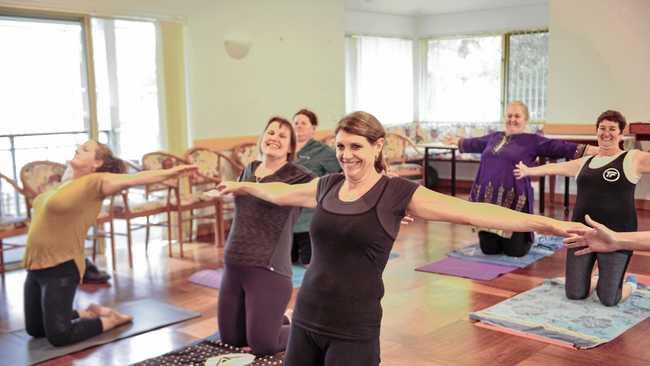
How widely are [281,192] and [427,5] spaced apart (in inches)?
279

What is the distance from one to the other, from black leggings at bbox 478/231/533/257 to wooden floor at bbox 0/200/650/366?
20 centimetres

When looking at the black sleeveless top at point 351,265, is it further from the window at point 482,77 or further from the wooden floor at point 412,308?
the window at point 482,77

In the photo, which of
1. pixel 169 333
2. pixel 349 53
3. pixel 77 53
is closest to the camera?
pixel 169 333

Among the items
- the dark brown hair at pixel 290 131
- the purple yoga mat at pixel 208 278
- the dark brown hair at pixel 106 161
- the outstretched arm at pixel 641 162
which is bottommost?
the purple yoga mat at pixel 208 278

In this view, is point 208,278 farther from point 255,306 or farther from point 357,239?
point 357,239

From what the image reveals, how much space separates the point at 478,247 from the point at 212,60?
9.82ft

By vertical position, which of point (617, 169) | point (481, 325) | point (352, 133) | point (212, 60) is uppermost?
point (212, 60)

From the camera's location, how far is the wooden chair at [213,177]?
6.14m

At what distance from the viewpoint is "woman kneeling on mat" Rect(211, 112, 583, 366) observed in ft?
7.04

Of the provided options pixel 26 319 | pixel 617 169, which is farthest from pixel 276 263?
pixel 617 169

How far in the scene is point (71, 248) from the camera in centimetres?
375

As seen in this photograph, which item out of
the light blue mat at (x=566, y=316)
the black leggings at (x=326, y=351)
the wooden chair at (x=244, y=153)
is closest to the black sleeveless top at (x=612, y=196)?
the light blue mat at (x=566, y=316)

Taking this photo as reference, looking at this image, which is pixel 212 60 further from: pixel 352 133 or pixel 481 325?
pixel 352 133

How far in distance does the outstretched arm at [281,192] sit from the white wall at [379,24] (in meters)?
6.49
